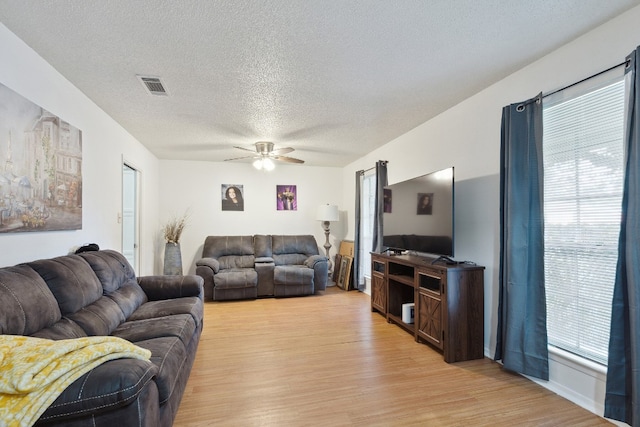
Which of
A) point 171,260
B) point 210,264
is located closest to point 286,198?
point 210,264

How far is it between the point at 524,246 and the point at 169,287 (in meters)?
3.26

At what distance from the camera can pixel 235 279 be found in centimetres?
482

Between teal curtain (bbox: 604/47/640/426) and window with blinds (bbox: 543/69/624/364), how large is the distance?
18cm

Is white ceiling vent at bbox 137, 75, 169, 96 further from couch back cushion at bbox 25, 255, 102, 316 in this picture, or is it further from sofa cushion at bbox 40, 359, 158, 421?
sofa cushion at bbox 40, 359, 158, 421

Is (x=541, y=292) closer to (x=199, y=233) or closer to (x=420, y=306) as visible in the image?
(x=420, y=306)

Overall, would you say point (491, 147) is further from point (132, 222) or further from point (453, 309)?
point (132, 222)

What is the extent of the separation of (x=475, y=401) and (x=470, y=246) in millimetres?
1391

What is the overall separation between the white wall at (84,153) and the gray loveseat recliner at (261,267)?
1129 millimetres

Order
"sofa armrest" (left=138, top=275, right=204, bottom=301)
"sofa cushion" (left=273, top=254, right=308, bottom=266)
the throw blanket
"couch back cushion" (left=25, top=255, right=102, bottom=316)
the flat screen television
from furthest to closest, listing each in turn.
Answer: "sofa cushion" (left=273, top=254, right=308, bottom=266)
"sofa armrest" (left=138, top=275, right=204, bottom=301)
the flat screen television
"couch back cushion" (left=25, top=255, right=102, bottom=316)
the throw blanket

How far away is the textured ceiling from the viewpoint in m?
1.72

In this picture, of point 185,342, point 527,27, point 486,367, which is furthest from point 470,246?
point 185,342

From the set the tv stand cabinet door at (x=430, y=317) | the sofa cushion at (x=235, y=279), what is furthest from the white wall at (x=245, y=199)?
the tv stand cabinet door at (x=430, y=317)

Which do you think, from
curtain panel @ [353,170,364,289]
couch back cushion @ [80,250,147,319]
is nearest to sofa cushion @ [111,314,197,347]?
couch back cushion @ [80,250,147,319]

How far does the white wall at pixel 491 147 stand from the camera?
6.30ft
